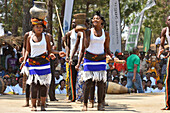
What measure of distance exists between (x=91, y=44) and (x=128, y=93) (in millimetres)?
6405

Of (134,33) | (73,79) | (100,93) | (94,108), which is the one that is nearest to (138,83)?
(73,79)

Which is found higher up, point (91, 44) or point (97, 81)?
point (91, 44)

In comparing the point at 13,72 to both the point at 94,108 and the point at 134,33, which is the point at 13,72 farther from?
the point at 134,33

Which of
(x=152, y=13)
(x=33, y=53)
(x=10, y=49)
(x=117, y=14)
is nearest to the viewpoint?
(x=33, y=53)

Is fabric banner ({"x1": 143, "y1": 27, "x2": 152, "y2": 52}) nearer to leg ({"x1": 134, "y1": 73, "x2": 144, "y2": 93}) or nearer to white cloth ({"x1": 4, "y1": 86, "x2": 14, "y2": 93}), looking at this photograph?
leg ({"x1": 134, "y1": 73, "x2": 144, "y2": 93})

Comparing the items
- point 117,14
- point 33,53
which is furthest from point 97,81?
point 117,14

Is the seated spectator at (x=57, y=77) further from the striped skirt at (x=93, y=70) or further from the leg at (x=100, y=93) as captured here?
the striped skirt at (x=93, y=70)

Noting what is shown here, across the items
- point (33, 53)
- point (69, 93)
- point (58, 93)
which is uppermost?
point (33, 53)

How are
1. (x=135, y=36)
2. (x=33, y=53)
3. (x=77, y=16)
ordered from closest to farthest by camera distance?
(x=33, y=53) → (x=77, y=16) → (x=135, y=36)

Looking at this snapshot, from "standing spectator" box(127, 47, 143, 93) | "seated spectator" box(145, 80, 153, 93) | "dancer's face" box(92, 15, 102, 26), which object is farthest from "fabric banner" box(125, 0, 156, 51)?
"dancer's face" box(92, 15, 102, 26)

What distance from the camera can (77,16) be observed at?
966 cm

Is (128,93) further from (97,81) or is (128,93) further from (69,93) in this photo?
(97,81)

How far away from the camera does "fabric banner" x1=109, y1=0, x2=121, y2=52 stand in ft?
66.9

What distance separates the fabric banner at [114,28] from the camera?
20.4 metres
